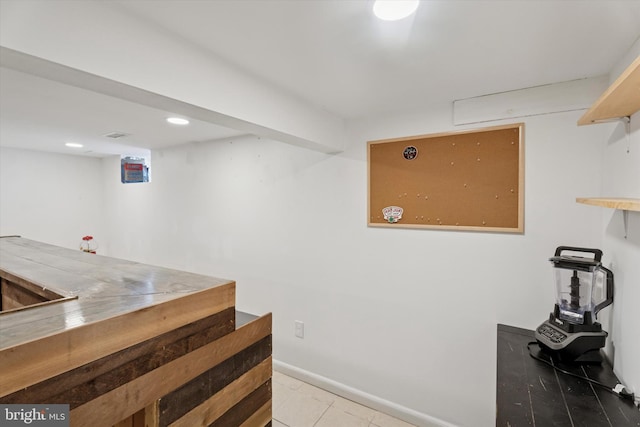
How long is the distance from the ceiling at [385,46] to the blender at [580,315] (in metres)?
0.95

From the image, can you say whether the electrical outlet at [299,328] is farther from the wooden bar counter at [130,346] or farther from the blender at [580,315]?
the blender at [580,315]

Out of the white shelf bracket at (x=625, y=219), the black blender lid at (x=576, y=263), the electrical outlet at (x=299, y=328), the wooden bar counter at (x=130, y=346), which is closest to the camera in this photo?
the wooden bar counter at (x=130, y=346)

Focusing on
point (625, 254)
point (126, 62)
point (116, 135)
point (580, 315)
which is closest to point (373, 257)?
point (580, 315)

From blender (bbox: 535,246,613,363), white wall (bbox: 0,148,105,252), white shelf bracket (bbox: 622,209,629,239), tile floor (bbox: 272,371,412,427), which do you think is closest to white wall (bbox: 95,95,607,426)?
tile floor (bbox: 272,371,412,427)

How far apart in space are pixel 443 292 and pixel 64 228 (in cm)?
493

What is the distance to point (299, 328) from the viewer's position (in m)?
2.73

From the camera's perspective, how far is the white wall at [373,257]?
1.74m

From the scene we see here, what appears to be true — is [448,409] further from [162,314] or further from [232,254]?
[232,254]

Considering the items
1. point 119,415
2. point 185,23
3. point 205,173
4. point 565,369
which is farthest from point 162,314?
point 205,173

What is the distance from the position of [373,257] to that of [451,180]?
0.80 m

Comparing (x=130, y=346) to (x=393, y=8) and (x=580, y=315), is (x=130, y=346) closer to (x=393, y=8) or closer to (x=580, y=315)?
(x=393, y=8)

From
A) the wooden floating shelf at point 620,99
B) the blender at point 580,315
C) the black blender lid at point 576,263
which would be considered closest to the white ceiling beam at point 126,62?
the wooden floating shelf at point 620,99

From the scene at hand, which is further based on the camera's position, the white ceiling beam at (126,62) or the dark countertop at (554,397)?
the dark countertop at (554,397)

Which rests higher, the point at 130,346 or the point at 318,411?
the point at 130,346
